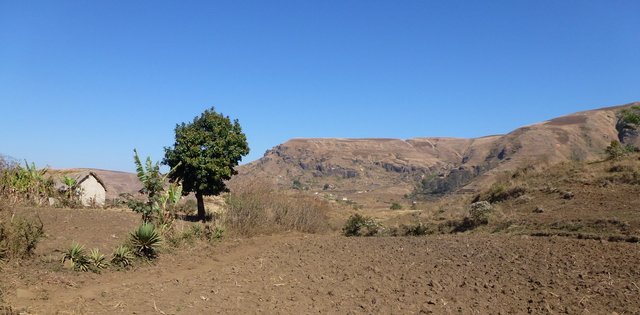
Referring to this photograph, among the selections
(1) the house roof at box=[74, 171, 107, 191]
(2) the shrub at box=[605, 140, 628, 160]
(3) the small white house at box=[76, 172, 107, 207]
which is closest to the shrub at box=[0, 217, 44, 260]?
(1) the house roof at box=[74, 171, 107, 191]

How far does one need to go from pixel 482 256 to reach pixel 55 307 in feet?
32.7

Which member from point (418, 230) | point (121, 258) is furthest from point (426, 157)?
point (121, 258)

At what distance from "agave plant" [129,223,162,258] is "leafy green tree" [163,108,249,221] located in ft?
40.1

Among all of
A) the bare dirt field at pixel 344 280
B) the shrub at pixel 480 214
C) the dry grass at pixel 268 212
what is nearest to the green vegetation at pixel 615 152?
the shrub at pixel 480 214

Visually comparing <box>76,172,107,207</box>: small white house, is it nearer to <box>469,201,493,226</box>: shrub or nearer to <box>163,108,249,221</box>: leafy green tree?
<box>163,108,249,221</box>: leafy green tree

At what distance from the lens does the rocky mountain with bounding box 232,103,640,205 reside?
3474 inches

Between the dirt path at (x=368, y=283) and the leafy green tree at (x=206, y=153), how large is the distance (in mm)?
Result: 10602

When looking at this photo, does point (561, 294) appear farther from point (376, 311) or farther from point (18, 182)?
point (18, 182)

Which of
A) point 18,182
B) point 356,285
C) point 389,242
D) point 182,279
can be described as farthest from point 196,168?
point 356,285

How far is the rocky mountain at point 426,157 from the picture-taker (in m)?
88.2

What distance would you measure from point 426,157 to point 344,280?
133097mm

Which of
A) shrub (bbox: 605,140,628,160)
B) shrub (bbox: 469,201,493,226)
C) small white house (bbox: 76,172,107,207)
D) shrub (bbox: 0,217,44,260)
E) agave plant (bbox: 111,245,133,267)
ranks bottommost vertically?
shrub (bbox: 469,201,493,226)

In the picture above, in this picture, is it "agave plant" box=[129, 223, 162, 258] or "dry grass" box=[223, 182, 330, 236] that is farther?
"dry grass" box=[223, 182, 330, 236]

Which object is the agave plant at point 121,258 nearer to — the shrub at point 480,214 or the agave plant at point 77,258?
the agave plant at point 77,258
